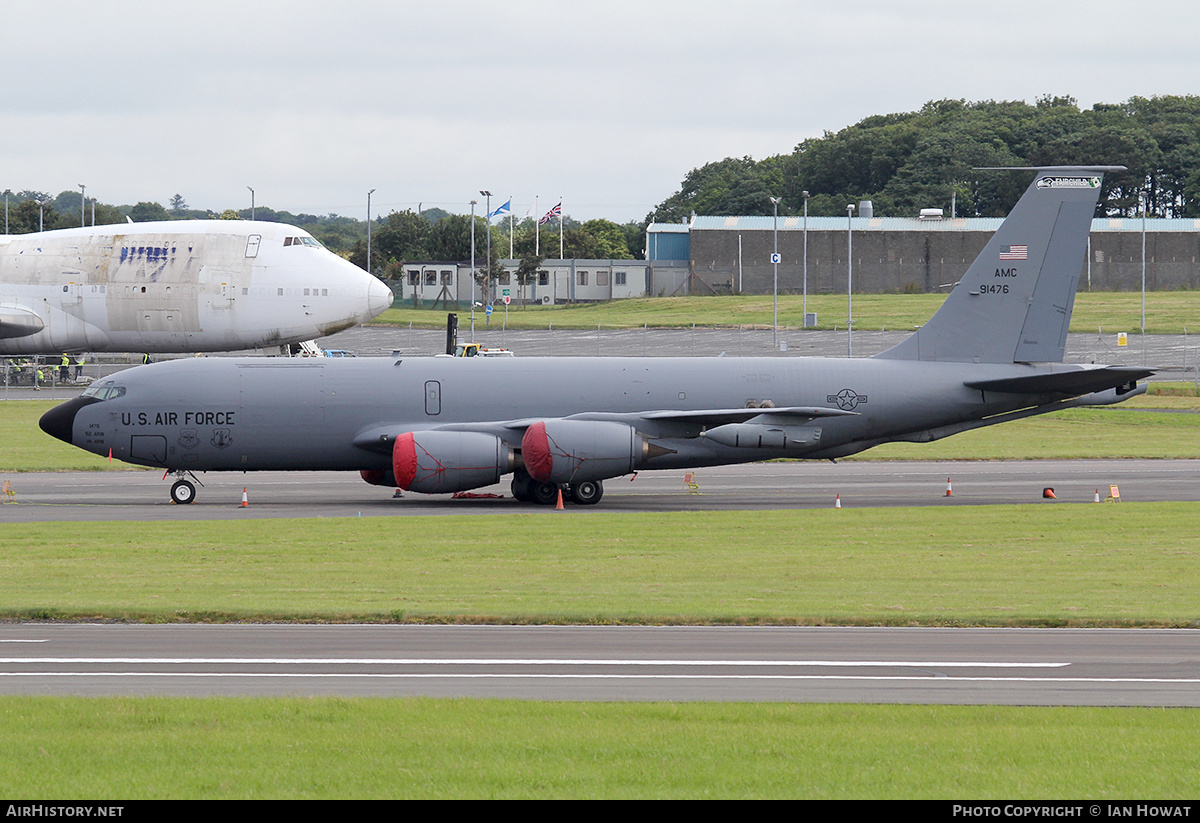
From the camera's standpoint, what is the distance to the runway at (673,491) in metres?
34.9

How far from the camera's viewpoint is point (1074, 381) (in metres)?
36.3

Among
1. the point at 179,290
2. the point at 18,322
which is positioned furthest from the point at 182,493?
the point at 18,322

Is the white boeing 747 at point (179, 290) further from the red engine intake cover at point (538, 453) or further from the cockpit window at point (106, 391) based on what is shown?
the red engine intake cover at point (538, 453)

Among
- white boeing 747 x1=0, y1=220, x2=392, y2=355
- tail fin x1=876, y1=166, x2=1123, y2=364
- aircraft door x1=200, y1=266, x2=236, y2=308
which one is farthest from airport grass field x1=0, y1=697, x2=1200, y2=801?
aircraft door x1=200, y1=266, x2=236, y2=308

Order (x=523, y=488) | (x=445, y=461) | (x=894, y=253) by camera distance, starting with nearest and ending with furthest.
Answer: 1. (x=445, y=461)
2. (x=523, y=488)
3. (x=894, y=253)

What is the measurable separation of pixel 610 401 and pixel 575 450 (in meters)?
2.44

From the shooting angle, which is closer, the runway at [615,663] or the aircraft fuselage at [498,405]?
the runway at [615,663]

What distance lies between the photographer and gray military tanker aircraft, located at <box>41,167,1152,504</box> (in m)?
35.8

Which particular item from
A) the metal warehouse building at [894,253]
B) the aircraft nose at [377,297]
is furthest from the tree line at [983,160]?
the aircraft nose at [377,297]

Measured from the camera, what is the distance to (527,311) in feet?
456

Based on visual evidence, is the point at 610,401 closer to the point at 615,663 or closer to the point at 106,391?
the point at 106,391

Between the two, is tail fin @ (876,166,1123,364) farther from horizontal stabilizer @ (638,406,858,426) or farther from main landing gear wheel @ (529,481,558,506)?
main landing gear wheel @ (529,481,558,506)

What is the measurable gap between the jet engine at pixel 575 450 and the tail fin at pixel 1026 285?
934 centimetres
